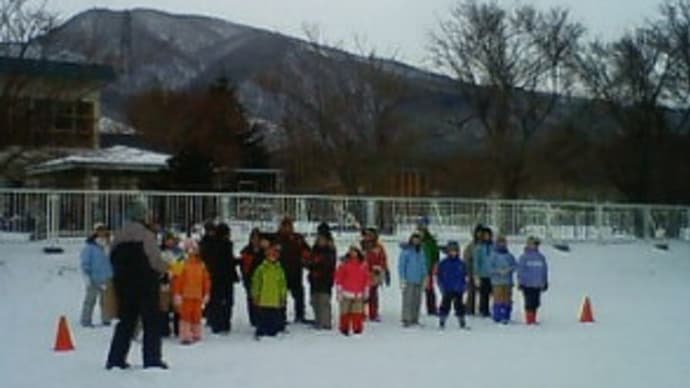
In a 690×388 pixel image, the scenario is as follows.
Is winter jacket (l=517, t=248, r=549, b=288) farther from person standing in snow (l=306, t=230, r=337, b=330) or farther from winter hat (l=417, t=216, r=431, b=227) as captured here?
winter hat (l=417, t=216, r=431, b=227)

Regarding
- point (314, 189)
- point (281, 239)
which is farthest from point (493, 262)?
point (314, 189)

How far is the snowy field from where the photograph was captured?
1177 cm

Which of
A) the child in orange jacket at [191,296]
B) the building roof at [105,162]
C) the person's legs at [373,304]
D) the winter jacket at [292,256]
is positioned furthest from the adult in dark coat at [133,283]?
the building roof at [105,162]

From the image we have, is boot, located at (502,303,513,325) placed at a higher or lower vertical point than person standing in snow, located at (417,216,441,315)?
lower

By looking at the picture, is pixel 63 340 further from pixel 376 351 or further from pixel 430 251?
pixel 430 251

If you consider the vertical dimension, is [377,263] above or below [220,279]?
above

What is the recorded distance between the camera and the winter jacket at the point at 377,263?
1874 cm

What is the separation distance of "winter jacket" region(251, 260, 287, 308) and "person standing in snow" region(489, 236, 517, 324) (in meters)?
4.57

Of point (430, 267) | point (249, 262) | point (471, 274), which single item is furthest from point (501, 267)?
point (249, 262)

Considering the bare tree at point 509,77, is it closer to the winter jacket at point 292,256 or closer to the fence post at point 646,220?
the fence post at point 646,220

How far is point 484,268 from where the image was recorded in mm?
19406

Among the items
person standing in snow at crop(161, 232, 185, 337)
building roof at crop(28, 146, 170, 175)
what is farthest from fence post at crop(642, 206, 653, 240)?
person standing in snow at crop(161, 232, 185, 337)

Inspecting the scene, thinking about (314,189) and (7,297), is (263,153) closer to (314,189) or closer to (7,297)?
(314,189)

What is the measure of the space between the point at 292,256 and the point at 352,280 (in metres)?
1.32
